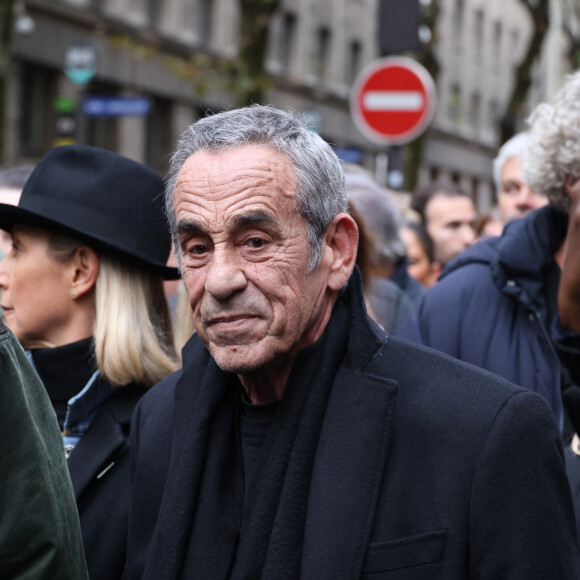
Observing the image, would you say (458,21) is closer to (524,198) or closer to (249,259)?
(524,198)

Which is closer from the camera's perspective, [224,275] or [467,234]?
[224,275]

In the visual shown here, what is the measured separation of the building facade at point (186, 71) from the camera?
74.7 feet

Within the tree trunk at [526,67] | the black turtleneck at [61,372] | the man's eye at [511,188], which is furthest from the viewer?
the tree trunk at [526,67]

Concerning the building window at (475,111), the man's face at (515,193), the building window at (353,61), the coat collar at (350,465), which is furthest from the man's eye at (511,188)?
the building window at (475,111)

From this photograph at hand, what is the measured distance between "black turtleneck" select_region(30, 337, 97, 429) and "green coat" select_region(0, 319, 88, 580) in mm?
1356

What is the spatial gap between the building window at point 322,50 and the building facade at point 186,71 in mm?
33

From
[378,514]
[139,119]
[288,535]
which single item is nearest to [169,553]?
[288,535]

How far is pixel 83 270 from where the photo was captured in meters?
3.99

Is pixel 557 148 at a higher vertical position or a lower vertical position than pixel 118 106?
higher

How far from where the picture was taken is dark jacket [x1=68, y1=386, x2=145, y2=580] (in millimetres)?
3580

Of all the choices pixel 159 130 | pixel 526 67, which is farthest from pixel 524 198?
pixel 159 130

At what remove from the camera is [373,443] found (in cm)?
281

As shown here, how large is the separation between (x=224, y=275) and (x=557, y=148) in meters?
1.63

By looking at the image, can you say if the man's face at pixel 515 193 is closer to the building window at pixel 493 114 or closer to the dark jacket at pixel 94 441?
the dark jacket at pixel 94 441
